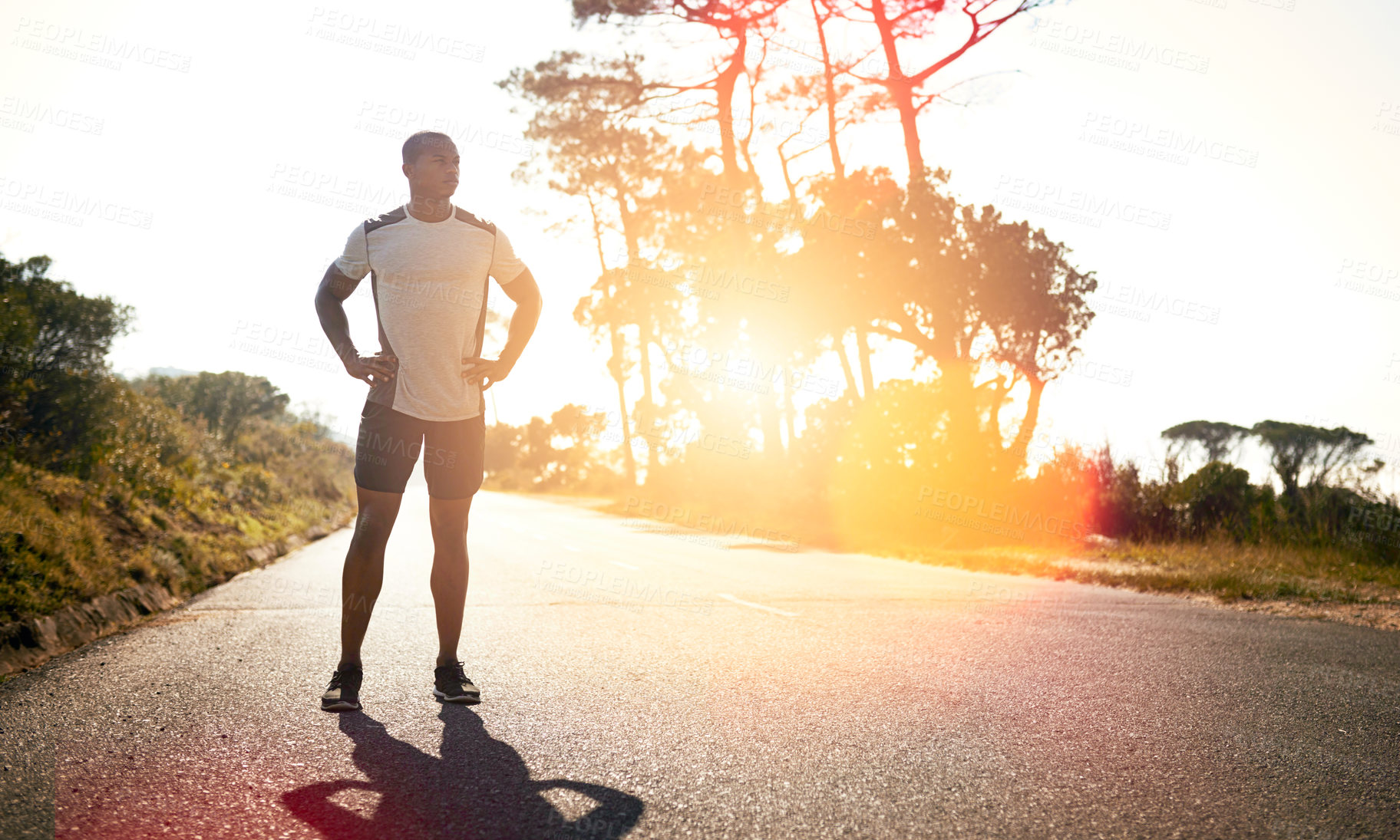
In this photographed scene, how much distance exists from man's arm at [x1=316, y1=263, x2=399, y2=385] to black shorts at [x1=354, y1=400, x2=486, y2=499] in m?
0.13

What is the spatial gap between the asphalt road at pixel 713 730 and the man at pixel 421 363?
540 mm

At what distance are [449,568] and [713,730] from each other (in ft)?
4.59

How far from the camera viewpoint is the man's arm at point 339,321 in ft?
12.6

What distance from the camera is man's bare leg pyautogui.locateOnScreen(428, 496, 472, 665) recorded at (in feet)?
13.1

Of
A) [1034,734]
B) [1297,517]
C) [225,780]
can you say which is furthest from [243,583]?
[1297,517]

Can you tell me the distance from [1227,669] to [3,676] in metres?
5.74

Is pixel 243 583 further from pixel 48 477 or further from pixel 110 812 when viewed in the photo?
pixel 110 812

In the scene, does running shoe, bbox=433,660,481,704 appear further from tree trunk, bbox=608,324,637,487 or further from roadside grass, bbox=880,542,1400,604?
tree trunk, bbox=608,324,637,487

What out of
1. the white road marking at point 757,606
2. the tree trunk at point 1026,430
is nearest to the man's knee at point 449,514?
the white road marking at point 757,606

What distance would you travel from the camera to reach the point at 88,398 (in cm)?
1059
